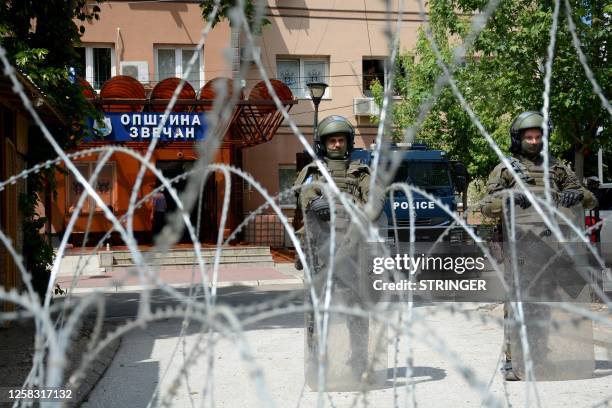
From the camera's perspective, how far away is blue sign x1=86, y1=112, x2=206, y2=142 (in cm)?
1755

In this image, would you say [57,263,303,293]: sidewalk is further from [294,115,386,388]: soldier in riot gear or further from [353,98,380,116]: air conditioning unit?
[294,115,386,388]: soldier in riot gear

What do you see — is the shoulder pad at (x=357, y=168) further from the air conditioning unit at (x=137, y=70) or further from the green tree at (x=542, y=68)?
the air conditioning unit at (x=137, y=70)

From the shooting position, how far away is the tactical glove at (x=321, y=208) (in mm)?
4688

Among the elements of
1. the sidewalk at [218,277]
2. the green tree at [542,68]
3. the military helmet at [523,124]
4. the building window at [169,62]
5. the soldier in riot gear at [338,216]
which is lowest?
the sidewalk at [218,277]

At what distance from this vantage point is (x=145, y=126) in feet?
58.0

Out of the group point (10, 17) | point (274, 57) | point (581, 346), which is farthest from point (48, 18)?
point (274, 57)

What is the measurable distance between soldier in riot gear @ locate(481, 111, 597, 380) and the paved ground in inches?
12.1

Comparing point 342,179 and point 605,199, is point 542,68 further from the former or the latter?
point 342,179

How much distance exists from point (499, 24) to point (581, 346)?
577 centimetres

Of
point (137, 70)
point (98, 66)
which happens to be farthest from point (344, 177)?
point (98, 66)

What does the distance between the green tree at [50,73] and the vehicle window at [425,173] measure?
828 centimetres

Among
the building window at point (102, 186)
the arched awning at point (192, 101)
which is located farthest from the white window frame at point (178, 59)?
the building window at point (102, 186)

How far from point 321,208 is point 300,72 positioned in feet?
55.6

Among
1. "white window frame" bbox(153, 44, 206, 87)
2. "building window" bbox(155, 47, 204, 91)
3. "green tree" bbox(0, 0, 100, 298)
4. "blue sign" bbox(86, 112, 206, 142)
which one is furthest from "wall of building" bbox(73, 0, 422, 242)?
"green tree" bbox(0, 0, 100, 298)
